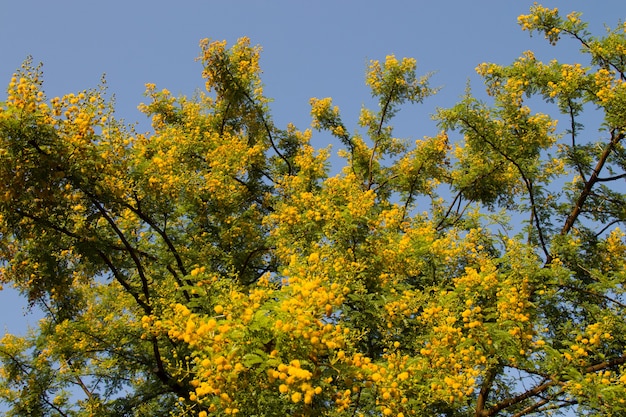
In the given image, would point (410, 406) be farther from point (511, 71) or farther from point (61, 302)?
point (61, 302)

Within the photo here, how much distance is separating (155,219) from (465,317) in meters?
4.30

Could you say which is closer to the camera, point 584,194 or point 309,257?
point 309,257

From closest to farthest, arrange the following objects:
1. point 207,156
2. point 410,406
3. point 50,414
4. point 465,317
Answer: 1. point 410,406
2. point 465,317
3. point 50,414
4. point 207,156

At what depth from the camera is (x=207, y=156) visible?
9.25 metres

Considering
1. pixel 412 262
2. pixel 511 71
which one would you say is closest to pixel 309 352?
pixel 412 262

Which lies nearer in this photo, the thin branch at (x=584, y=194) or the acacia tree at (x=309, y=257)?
the acacia tree at (x=309, y=257)

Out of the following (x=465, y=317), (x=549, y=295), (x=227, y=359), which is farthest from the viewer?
(x=549, y=295)

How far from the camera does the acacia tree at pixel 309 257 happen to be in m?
3.98

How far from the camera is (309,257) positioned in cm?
481

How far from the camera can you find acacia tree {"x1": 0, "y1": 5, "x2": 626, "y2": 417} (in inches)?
157

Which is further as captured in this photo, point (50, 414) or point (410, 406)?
point (50, 414)

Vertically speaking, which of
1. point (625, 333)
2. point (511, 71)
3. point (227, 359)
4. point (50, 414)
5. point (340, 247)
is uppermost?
point (511, 71)

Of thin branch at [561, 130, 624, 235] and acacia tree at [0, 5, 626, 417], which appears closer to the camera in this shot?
acacia tree at [0, 5, 626, 417]

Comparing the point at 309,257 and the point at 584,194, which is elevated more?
the point at 584,194
